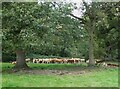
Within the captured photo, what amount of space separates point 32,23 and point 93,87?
12.5 ft

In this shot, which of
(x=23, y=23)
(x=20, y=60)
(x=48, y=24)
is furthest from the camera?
(x=20, y=60)

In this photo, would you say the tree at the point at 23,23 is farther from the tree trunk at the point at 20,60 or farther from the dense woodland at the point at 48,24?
the tree trunk at the point at 20,60

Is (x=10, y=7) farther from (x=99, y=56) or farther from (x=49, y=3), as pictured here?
(x=99, y=56)

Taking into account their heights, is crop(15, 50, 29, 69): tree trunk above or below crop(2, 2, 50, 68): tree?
below

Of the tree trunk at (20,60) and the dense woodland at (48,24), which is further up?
the dense woodland at (48,24)

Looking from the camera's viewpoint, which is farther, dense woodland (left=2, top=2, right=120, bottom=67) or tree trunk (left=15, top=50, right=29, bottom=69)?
tree trunk (left=15, top=50, right=29, bottom=69)

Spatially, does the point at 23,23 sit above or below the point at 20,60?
above

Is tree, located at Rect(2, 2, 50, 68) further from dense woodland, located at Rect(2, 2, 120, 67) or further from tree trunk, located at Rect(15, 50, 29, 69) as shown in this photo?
tree trunk, located at Rect(15, 50, 29, 69)

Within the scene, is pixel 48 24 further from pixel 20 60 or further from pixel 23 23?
pixel 20 60

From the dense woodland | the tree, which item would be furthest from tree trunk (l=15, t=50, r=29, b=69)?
the tree

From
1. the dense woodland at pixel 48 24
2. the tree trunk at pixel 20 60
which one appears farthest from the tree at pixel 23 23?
the tree trunk at pixel 20 60

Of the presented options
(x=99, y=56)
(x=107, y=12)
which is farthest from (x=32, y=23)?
(x=99, y=56)

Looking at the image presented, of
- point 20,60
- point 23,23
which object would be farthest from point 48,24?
point 20,60

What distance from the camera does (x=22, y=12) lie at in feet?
33.0
